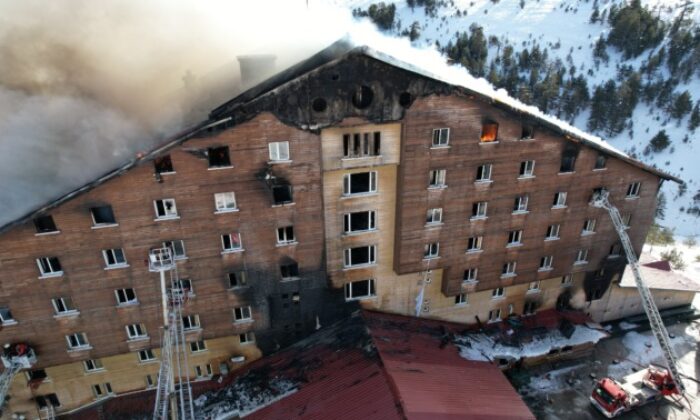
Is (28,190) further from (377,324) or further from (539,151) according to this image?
(539,151)

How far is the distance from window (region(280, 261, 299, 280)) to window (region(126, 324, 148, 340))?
26.8 feet

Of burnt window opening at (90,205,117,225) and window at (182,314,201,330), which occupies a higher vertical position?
burnt window opening at (90,205,117,225)

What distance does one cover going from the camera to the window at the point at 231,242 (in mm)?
23906

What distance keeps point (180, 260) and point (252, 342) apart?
725cm

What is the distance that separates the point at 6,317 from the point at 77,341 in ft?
11.7

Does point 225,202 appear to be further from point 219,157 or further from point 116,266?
point 116,266

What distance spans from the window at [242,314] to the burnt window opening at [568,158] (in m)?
20.8

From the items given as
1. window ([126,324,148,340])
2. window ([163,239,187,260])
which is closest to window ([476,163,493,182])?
Answer: window ([163,239,187,260])

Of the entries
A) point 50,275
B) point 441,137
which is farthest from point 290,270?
point 50,275

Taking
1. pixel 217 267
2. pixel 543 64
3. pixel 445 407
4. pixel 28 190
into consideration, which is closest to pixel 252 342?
pixel 217 267

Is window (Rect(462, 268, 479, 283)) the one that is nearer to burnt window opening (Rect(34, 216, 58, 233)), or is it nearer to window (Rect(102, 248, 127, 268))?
window (Rect(102, 248, 127, 268))

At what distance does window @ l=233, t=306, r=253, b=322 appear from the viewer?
26109 mm

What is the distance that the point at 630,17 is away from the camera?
5261 inches

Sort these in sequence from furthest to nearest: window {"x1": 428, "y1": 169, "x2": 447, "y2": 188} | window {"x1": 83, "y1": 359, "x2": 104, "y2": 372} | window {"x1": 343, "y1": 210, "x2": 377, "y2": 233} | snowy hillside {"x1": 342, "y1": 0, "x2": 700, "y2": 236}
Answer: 1. snowy hillside {"x1": 342, "y1": 0, "x2": 700, "y2": 236}
2. window {"x1": 343, "y1": 210, "x2": 377, "y2": 233}
3. window {"x1": 83, "y1": 359, "x2": 104, "y2": 372}
4. window {"x1": 428, "y1": 169, "x2": 447, "y2": 188}
